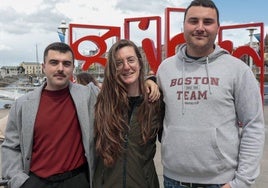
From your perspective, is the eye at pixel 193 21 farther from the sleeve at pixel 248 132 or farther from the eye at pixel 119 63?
the eye at pixel 119 63

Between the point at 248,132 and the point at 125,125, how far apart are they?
84 cm

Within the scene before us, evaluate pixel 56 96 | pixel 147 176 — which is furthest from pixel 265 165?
pixel 56 96

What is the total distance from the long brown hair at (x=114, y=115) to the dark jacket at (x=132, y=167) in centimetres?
4

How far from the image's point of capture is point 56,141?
8.61 feet

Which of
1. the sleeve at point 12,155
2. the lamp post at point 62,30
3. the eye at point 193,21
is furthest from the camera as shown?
the lamp post at point 62,30

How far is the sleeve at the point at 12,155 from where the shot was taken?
8.84 feet

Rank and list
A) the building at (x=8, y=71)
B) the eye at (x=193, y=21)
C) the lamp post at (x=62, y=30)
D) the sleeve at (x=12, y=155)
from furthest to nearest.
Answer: the building at (x=8, y=71) → the lamp post at (x=62, y=30) → the sleeve at (x=12, y=155) → the eye at (x=193, y=21)

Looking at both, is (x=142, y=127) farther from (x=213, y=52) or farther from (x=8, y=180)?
(x=8, y=180)

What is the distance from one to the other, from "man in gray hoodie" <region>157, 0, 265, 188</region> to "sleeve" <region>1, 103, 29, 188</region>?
110 centimetres

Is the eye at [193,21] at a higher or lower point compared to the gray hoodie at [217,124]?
higher

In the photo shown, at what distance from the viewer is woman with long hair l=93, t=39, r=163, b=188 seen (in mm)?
2596


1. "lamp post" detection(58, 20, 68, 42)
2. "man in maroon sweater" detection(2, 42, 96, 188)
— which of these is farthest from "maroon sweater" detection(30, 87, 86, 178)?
"lamp post" detection(58, 20, 68, 42)

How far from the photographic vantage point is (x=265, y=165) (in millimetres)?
6320

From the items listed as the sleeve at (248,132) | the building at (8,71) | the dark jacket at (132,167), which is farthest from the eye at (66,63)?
the building at (8,71)
